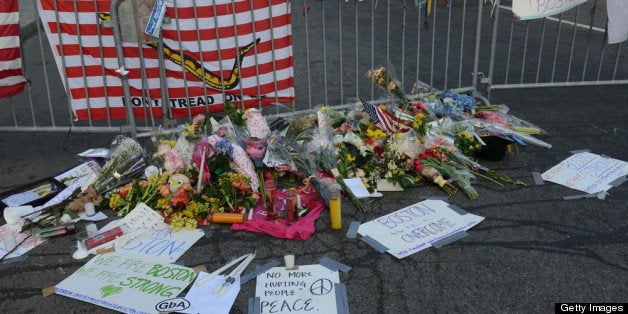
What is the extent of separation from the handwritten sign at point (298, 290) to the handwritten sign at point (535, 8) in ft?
12.1

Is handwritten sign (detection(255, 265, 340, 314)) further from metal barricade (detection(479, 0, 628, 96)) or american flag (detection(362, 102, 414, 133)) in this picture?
metal barricade (detection(479, 0, 628, 96))

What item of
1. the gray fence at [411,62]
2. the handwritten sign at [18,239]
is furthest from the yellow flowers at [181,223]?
the gray fence at [411,62]

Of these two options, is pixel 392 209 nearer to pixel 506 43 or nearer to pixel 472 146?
pixel 472 146

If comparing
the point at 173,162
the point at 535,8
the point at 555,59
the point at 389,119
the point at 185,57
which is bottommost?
the point at 173,162

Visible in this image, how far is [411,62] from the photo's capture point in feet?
29.1

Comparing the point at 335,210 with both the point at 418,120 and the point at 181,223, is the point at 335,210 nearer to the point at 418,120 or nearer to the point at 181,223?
the point at 181,223

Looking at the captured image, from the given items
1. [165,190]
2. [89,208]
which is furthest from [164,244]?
[89,208]

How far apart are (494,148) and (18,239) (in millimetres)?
4023

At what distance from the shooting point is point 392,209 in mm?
4383

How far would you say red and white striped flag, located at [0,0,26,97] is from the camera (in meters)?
4.90

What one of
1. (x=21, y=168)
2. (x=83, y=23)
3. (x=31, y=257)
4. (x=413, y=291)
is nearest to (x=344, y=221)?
(x=413, y=291)

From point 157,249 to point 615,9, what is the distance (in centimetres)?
525

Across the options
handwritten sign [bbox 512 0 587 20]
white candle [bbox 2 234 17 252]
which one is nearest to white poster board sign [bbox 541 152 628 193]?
handwritten sign [bbox 512 0 587 20]

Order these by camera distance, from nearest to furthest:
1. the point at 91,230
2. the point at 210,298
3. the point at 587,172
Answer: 1. the point at 210,298
2. the point at 91,230
3. the point at 587,172
